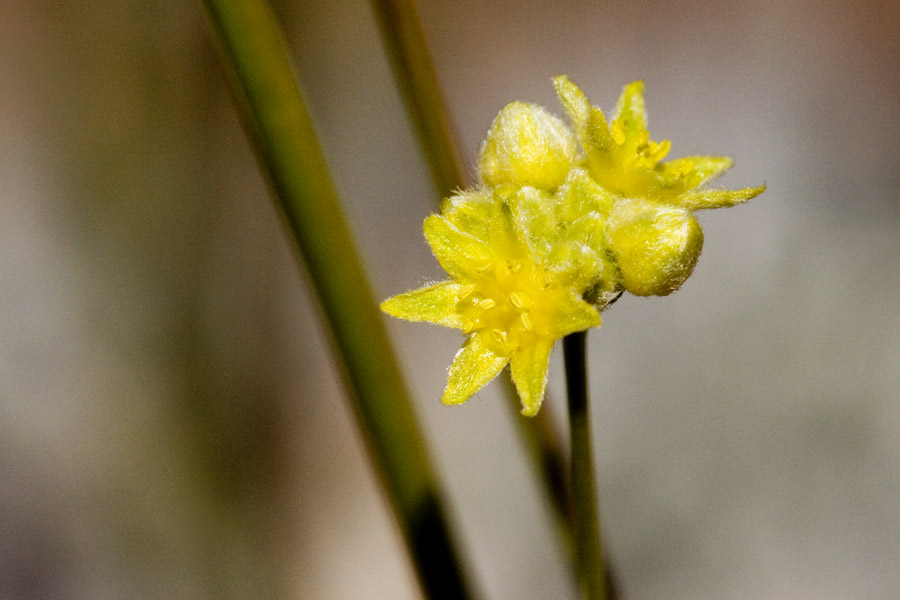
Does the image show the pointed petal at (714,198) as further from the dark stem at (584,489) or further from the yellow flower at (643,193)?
the dark stem at (584,489)

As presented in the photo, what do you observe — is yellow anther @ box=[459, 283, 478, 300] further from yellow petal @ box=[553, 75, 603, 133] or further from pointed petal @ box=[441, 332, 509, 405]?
yellow petal @ box=[553, 75, 603, 133]

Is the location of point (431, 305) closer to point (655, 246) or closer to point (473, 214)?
point (473, 214)

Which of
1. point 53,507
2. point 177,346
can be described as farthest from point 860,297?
point 53,507

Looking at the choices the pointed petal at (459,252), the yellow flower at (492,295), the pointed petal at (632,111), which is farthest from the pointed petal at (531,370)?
the pointed petal at (632,111)

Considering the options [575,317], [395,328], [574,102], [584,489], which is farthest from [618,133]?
[395,328]

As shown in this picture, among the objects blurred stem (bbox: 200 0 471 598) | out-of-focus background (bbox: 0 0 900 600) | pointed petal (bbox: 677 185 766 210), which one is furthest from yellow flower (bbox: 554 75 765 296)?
out-of-focus background (bbox: 0 0 900 600)
